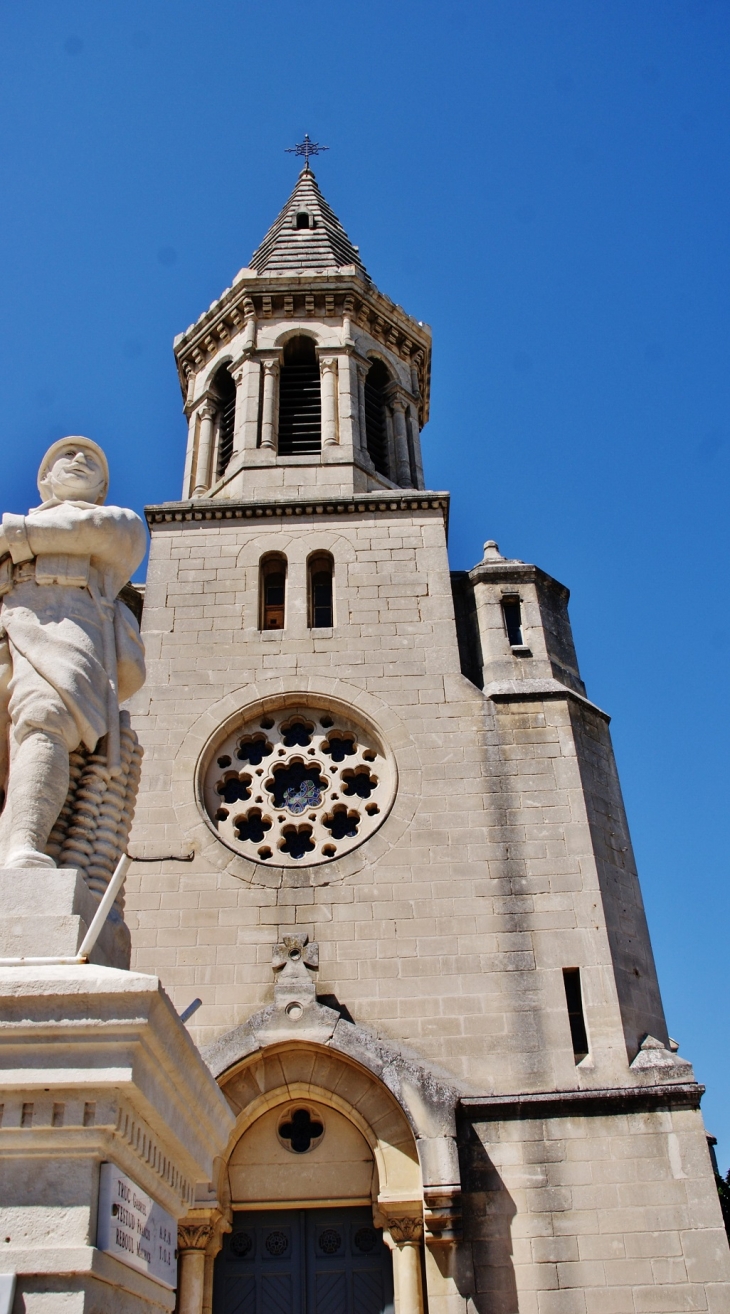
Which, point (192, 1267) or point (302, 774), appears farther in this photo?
point (302, 774)

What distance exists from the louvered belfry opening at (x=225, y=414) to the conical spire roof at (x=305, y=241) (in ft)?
7.52

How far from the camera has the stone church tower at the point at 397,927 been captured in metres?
9.43

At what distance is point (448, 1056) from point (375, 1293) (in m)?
2.08

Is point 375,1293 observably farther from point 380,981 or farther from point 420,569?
point 420,569

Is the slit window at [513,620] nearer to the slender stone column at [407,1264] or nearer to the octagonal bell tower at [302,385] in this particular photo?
the octagonal bell tower at [302,385]

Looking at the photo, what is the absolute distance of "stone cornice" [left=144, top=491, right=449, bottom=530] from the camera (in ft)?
48.9

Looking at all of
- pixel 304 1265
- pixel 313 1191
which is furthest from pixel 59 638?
pixel 304 1265

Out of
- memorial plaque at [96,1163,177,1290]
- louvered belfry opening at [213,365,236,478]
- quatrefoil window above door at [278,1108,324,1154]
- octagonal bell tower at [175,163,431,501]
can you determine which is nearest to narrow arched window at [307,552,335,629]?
octagonal bell tower at [175,163,431,501]

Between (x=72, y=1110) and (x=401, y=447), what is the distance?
49.2ft

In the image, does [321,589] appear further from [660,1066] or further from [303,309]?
[660,1066]

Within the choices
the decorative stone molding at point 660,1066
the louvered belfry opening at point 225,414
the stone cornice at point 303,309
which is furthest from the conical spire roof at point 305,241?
the decorative stone molding at point 660,1066

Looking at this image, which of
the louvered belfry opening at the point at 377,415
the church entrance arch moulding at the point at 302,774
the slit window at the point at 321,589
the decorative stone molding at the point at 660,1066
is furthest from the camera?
the louvered belfry opening at the point at 377,415

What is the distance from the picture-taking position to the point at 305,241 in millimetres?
20609

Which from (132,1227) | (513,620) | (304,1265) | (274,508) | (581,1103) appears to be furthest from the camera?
(274,508)
